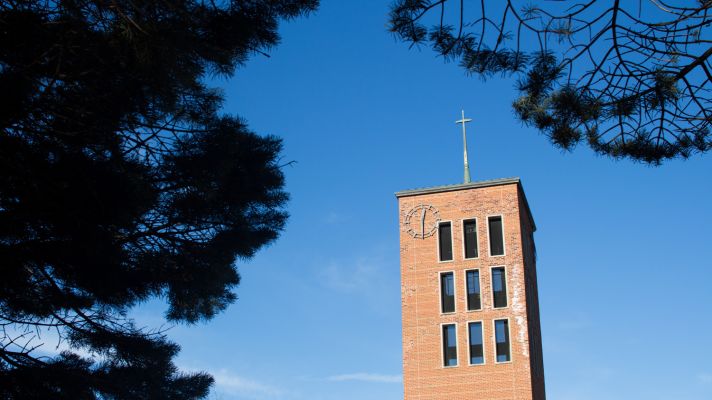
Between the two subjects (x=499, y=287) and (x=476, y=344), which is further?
(x=499, y=287)

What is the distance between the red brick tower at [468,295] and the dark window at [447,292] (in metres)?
0.04

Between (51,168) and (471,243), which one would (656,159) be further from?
(471,243)

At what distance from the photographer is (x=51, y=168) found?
25.8ft

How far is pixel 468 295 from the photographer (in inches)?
1282

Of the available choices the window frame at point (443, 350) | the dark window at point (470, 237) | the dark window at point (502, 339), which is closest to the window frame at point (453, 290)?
the window frame at point (443, 350)

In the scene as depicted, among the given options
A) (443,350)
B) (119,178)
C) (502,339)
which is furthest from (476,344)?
(119,178)

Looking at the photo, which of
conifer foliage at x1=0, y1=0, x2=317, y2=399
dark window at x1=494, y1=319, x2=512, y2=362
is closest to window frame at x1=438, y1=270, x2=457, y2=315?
dark window at x1=494, y1=319, x2=512, y2=362

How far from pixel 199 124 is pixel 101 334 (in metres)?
2.65

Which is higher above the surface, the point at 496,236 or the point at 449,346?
the point at 496,236

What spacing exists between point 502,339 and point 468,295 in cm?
214

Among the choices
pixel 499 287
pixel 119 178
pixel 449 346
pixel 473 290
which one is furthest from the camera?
→ pixel 473 290

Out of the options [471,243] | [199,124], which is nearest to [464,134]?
[471,243]

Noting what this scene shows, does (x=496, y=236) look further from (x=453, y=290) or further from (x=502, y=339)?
(x=502, y=339)

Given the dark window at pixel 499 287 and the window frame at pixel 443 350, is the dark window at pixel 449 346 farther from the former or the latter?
the dark window at pixel 499 287
